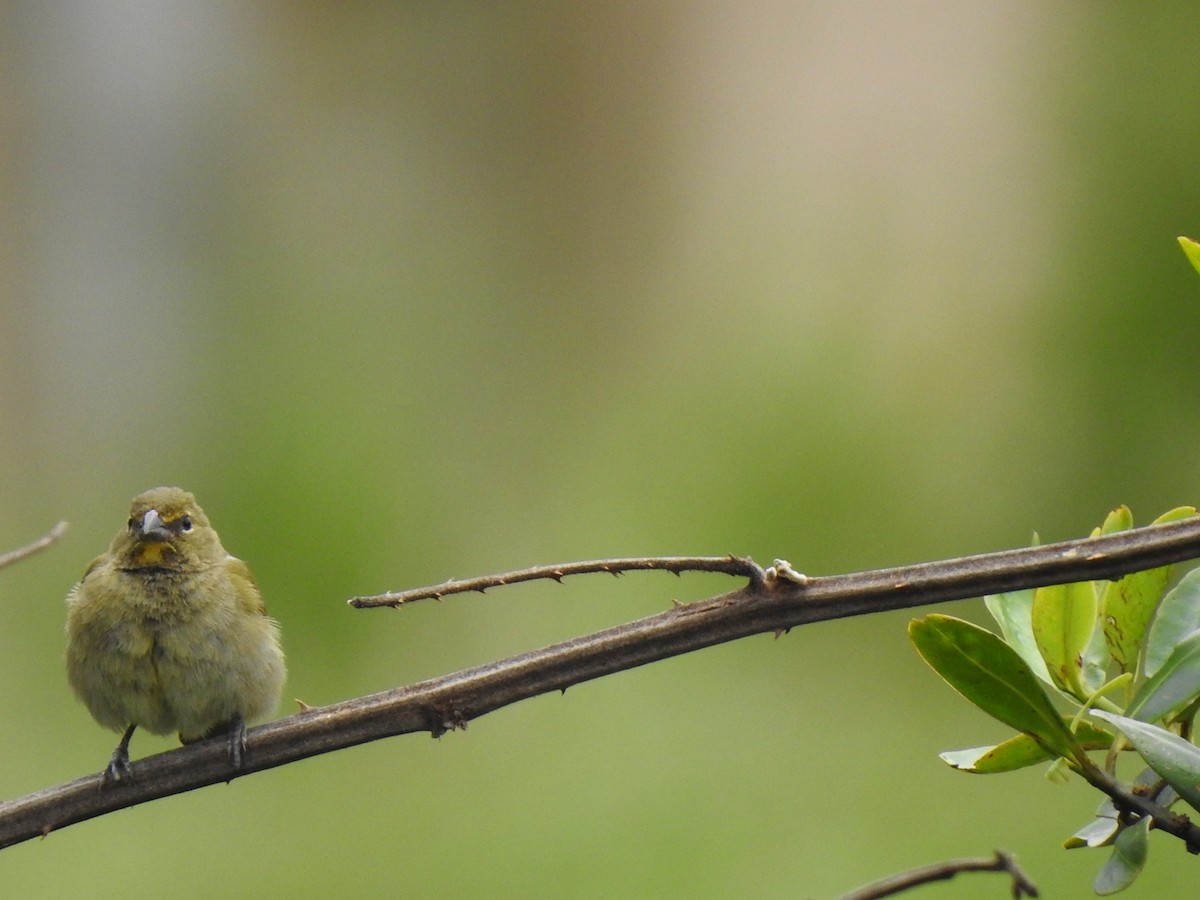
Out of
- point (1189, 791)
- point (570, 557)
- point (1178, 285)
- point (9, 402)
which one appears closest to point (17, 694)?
point (9, 402)

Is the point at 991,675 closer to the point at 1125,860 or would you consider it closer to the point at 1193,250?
the point at 1125,860

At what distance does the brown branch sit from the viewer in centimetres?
75

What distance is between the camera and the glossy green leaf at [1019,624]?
84cm

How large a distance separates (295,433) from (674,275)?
119cm

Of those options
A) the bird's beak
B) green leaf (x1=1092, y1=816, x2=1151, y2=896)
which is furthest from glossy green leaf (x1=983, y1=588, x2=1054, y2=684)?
the bird's beak

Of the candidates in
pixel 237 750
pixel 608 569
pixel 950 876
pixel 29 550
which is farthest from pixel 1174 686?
pixel 29 550

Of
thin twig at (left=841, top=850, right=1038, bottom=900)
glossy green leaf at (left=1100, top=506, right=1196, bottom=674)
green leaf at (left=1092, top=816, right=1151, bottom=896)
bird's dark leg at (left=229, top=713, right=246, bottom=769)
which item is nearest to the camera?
thin twig at (left=841, top=850, right=1038, bottom=900)

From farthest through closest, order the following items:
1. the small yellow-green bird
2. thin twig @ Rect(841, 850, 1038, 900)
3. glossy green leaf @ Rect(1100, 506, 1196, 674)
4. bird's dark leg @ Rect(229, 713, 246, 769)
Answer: the small yellow-green bird < bird's dark leg @ Rect(229, 713, 246, 769) < glossy green leaf @ Rect(1100, 506, 1196, 674) < thin twig @ Rect(841, 850, 1038, 900)

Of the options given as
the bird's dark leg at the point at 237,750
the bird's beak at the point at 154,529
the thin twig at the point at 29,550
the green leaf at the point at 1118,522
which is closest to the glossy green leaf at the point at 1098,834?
the green leaf at the point at 1118,522

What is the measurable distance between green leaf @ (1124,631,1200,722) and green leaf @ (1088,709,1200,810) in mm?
54

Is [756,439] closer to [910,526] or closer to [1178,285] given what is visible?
[910,526]

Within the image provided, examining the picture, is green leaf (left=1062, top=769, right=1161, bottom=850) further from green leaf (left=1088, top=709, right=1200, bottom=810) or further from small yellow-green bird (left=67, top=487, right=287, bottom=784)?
small yellow-green bird (left=67, top=487, right=287, bottom=784)

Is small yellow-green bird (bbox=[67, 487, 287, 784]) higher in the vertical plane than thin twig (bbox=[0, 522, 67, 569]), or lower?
lower

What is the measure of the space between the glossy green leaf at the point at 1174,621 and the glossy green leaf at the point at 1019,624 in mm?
67
